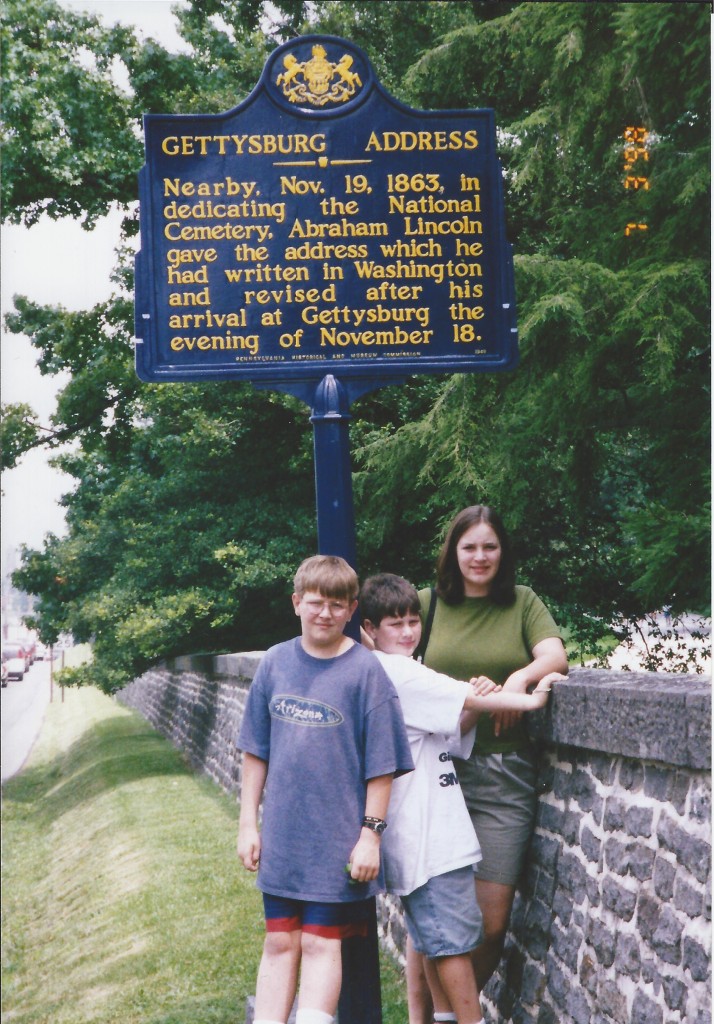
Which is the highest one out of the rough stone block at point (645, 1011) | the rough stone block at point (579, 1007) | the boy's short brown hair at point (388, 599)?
the boy's short brown hair at point (388, 599)

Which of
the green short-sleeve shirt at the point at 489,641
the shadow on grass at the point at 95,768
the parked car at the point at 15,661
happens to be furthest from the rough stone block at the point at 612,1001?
the parked car at the point at 15,661

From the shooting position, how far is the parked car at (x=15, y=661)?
59938 millimetres

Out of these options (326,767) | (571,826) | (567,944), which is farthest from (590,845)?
(326,767)

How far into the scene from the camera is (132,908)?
29.0 feet

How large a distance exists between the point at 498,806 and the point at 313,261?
2186mm

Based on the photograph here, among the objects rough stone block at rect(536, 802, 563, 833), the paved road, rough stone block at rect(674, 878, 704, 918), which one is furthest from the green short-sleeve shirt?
the paved road

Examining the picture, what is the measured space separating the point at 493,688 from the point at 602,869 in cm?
67

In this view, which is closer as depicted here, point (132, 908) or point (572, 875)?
point (572, 875)

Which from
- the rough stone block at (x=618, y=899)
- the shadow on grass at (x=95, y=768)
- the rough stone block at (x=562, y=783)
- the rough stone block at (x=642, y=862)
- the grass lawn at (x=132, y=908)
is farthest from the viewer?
the shadow on grass at (x=95, y=768)

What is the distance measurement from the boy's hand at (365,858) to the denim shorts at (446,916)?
367mm

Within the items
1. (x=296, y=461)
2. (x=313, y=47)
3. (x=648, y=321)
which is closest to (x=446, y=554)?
(x=313, y=47)

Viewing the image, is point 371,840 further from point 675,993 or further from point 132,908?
point 132,908

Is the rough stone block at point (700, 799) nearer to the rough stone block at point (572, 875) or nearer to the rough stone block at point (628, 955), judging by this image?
the rough stone block at point (628, 955)

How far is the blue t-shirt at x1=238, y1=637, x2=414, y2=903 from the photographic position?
12.0 feet
